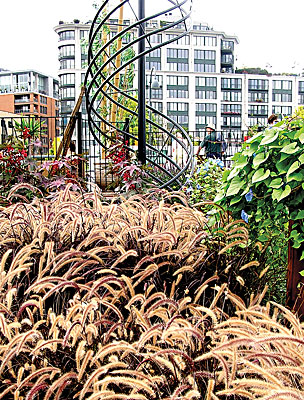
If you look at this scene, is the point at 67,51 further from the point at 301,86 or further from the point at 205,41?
the point at 301,86

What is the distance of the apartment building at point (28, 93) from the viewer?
99688 mm

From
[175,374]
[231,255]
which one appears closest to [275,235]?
[231,255]

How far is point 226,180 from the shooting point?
96.7 inches

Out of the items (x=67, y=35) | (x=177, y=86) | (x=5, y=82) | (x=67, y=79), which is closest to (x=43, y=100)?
(x=5, y=82)

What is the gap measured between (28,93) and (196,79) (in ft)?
145

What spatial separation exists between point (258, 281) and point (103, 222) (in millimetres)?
866

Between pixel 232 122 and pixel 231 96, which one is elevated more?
pixel 231 96

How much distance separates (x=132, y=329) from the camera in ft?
4.78

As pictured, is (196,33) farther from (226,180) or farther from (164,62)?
(226,180)

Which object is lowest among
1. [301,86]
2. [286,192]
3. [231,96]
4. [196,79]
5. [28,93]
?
[286,192]

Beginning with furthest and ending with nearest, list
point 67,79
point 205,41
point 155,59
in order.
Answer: point 205,41 < point 155,59 < point 67,79

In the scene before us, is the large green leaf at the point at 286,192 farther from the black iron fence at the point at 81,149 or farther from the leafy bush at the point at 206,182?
the leafy bush at the point at 206,182

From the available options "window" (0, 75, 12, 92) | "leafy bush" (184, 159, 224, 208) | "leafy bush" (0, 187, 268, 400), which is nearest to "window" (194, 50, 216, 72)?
"window" (0, 75, 12, 92)

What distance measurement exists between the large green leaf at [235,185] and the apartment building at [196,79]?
67487mm
